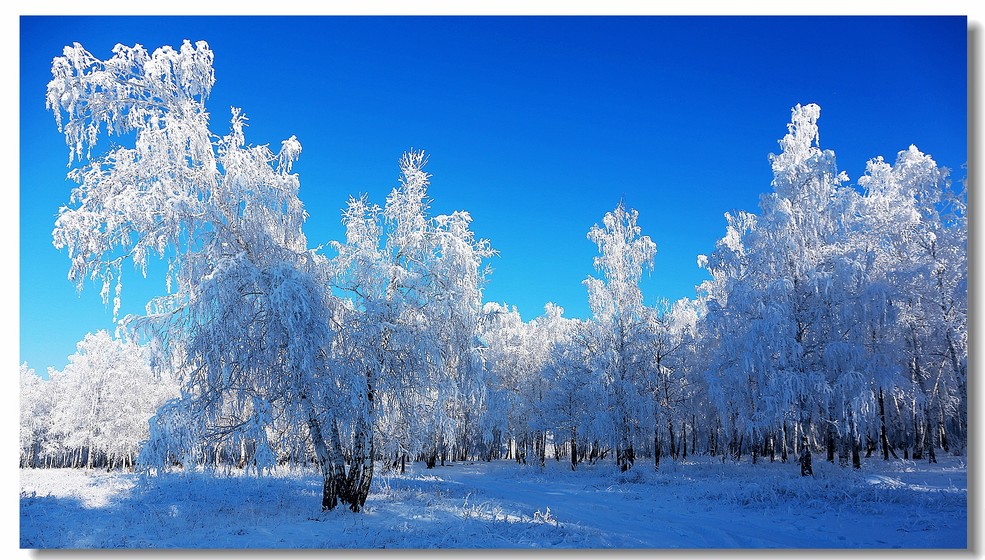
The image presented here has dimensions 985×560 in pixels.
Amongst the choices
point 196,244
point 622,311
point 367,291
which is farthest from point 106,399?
point 622,311

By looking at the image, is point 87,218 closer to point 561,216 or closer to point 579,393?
point 561,216

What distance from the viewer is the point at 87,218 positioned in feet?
23.1

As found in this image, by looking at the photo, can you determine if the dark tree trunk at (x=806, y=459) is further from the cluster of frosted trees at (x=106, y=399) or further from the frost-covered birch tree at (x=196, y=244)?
the cluster of frosted trees at (x=106, y=399)

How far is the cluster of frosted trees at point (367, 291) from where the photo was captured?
23.7 feet

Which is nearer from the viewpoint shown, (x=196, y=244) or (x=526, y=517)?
(x=196, y=244)

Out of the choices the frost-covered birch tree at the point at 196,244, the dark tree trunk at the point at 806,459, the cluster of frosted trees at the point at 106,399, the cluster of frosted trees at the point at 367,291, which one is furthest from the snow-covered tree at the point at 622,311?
the cluster of frosted trees at the point at 106,399

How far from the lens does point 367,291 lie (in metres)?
9.06

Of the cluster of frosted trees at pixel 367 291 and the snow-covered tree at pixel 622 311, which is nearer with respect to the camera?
the cluster of frosted trees at pixel 367 291

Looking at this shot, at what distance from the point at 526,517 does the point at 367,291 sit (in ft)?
15.3

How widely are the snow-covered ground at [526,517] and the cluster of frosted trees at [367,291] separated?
94 cm

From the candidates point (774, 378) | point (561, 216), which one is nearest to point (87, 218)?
point (561, 216)

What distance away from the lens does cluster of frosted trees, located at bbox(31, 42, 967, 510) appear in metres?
7.23

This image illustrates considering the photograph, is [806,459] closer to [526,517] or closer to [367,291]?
[526,517]

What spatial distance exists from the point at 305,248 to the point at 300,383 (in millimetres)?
2708
